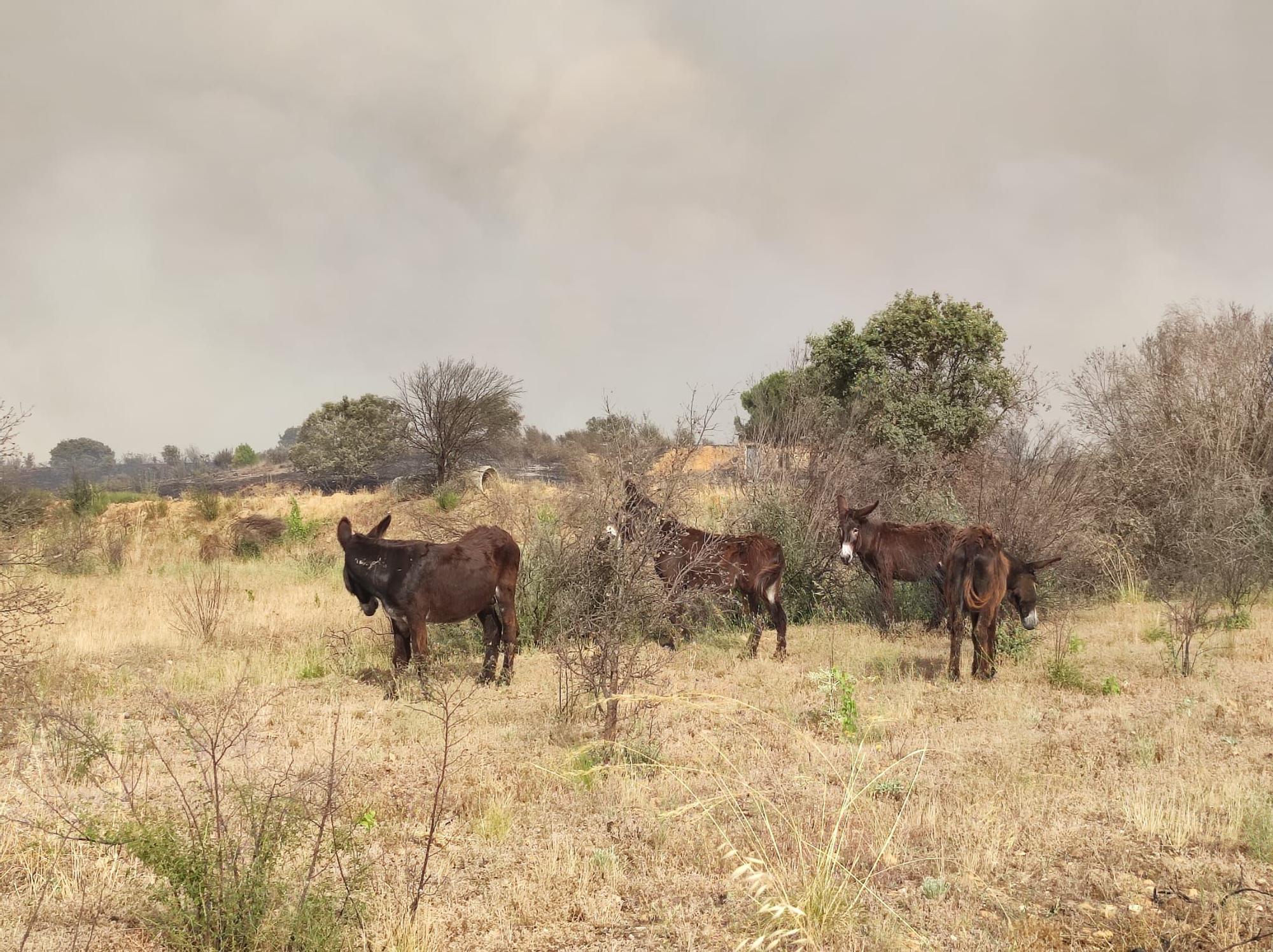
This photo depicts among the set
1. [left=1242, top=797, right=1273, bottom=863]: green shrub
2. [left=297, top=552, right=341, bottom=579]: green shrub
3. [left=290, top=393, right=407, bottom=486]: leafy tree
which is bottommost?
[left=1242, top=797, right=1273, bottom=863]: green shrub

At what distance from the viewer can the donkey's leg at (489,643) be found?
29.3 feet

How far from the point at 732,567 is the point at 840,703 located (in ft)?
11.5

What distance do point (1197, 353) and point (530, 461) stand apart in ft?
107

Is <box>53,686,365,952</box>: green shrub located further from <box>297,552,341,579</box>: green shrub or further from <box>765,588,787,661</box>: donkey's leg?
<box>297,552,341,579</box>: green shrub

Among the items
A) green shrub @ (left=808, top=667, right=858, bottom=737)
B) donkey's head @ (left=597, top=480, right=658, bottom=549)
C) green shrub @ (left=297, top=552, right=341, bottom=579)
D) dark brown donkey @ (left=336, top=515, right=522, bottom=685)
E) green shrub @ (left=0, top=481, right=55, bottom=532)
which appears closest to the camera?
green shrub @ (left=808, top=667, right=858, bottom=737)

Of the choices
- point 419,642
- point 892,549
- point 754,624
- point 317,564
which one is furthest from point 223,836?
point 317,564

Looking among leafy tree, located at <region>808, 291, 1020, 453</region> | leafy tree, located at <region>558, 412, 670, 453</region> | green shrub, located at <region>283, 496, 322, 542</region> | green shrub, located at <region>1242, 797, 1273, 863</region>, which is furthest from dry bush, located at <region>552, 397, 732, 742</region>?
green shrub, located at <region>283, 496, 322, 542</region>

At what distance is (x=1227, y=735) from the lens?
6.85 metres

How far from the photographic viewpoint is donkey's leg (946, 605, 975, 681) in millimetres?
8922

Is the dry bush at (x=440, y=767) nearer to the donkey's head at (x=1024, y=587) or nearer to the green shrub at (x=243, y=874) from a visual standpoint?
the green shrub at (x=243, y=874)

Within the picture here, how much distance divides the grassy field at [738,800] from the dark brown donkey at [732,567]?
752 mm

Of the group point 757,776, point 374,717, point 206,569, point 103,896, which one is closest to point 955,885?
point 757,776

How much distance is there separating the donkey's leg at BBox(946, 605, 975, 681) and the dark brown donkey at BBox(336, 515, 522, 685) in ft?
16.1

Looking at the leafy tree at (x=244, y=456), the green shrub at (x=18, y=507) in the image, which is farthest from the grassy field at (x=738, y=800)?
the leafy tree at (x=244, y=456)
